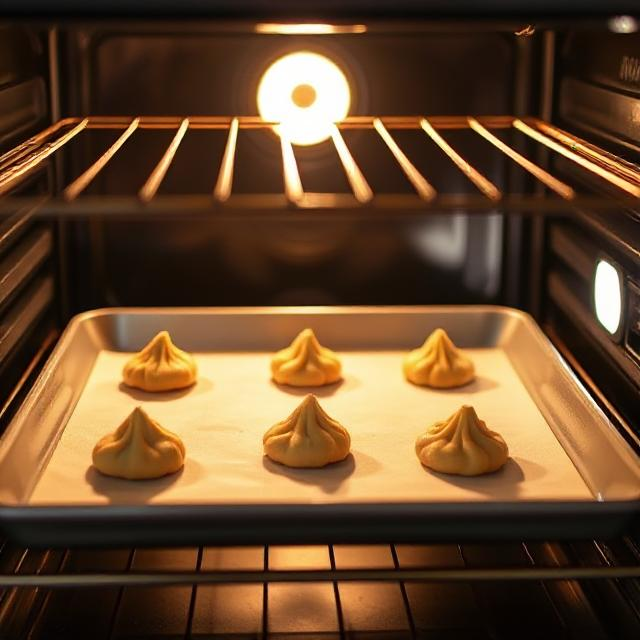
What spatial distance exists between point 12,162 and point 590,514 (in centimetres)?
80

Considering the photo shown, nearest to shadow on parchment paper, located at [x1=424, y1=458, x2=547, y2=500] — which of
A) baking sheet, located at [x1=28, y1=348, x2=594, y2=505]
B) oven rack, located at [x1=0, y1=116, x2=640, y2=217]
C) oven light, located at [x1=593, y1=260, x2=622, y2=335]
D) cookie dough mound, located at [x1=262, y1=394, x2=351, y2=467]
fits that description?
baking sheet, located at [x1=28, y1=348, x2=594, y2=505]

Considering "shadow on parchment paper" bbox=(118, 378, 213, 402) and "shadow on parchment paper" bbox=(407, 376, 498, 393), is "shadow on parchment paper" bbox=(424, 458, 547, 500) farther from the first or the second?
"shadow on parchment paper" bbox=(118, 378, 213, 402)

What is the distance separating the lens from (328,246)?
70.1 inches

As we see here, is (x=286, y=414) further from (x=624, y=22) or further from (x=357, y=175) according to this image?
(x=624, y=22)

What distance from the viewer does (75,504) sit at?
1149 millimetres

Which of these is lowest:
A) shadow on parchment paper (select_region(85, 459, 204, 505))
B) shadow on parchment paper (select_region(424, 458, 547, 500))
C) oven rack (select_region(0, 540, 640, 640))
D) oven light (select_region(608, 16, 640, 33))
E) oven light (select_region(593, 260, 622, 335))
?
oven rack (select_region(0, 540, 640, 640))

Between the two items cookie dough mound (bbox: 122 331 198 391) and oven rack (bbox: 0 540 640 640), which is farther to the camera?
cookie dough mound (bbox: 122 331 198 391)

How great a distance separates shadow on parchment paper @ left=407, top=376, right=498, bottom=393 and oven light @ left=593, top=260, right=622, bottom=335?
0.66ft

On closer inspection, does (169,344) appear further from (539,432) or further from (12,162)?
(539,432)

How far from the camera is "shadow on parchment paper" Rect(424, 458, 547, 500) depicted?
1312 mm

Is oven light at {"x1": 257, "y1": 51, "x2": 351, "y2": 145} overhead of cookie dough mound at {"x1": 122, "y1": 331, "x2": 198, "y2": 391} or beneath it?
overhead

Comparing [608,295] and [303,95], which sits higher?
[303,95]

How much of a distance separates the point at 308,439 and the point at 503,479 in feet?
0.81

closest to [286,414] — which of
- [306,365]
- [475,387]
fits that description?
[306,365]
